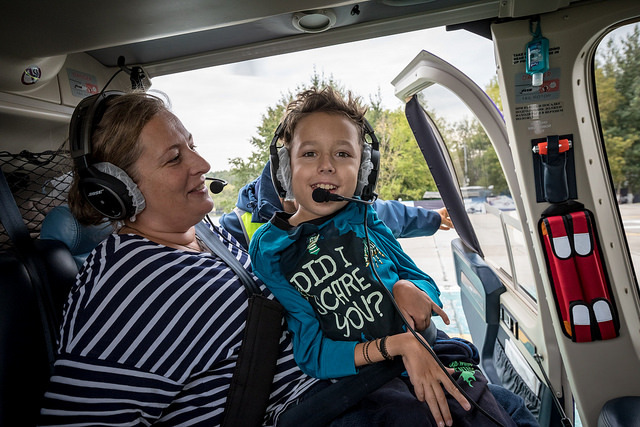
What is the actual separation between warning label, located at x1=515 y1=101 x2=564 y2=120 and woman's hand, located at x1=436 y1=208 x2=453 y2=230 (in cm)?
85

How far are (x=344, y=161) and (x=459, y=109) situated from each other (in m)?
1.52

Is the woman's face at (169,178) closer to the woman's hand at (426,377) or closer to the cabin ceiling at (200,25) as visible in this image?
the cabin ceiling at (200,25)

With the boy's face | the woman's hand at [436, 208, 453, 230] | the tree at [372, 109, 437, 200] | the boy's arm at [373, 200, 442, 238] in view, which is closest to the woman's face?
the boy's face

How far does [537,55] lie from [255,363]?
1.68 m

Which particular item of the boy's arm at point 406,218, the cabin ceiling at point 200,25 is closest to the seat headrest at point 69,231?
the cabin ceiling at point 200,25

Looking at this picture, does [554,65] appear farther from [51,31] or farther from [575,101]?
[51,31]

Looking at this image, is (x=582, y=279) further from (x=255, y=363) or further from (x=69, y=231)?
(x=69, y=231)

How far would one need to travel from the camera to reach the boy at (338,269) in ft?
3.51

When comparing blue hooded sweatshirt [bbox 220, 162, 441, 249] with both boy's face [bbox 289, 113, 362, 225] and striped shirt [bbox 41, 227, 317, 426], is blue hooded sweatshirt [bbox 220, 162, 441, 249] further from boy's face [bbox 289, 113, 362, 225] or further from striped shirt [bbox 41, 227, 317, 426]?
striped shirt [bbox 41, 227, 317, 426]

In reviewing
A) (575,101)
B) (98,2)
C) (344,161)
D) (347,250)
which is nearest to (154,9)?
(98,2)

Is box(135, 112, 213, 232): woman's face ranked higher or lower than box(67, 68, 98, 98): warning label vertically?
lower

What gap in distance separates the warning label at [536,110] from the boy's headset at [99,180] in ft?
5.42

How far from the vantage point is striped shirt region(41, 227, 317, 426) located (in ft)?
3.03

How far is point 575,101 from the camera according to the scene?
165cm
